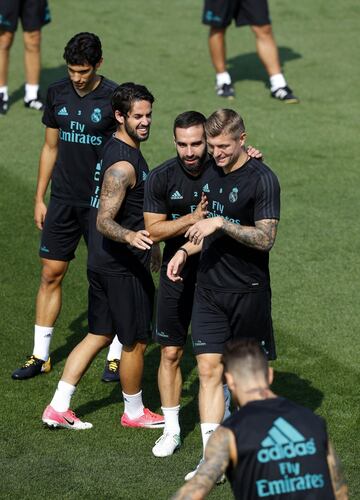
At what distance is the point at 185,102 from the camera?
15969mm

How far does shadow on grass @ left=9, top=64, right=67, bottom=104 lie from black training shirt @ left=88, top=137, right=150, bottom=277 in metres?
8.00

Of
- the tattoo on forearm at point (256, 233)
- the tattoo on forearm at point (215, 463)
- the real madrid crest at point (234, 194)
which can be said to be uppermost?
the real madrid crest at point (234, 194)

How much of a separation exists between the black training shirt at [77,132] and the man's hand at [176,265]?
1.78 meters

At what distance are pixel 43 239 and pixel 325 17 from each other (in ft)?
35.4

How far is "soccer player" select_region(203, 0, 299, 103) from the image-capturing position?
15359 millimetres

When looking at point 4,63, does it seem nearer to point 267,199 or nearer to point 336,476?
point 267,199

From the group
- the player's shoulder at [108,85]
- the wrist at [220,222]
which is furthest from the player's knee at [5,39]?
the wrist at [220,222]

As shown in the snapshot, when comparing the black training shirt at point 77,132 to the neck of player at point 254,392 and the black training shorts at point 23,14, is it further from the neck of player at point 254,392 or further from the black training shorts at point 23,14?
the black training shorts at point 23,14

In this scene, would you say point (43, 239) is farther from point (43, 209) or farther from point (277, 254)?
point (277, 254)

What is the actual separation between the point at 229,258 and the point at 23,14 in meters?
8.47

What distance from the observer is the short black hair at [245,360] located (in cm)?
547

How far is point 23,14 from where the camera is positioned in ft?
50.2

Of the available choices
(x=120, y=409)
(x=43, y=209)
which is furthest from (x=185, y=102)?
(x=120, y=409)

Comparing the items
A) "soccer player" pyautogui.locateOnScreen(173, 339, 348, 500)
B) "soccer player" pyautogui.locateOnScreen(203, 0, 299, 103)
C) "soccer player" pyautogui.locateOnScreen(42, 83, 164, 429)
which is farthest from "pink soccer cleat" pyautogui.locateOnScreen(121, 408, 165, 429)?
"soccer player" pyautogui.locateOnScreen(203, 0, 299, 103)
